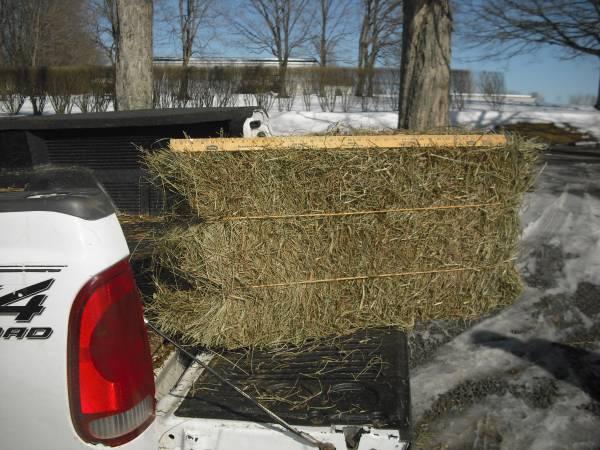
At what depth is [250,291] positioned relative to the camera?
9.40 feet

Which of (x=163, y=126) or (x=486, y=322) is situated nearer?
(x=163, y=126)

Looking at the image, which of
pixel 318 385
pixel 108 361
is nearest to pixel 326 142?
pixel 318 385

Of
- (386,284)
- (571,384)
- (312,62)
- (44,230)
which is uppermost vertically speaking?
(312,62)

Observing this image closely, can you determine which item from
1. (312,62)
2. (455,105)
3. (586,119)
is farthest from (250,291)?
(312,62)

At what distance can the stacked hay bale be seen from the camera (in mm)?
2775

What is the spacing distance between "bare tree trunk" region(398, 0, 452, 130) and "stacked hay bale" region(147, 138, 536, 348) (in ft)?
12.3

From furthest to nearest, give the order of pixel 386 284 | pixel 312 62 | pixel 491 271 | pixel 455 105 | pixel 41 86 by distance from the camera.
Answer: pixel 312 62, pixel 455 105, pixel 41 86, pixel 491 271, pixel 386 284

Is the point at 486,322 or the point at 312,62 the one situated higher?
the point at 312,62

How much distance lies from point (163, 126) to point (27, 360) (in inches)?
107

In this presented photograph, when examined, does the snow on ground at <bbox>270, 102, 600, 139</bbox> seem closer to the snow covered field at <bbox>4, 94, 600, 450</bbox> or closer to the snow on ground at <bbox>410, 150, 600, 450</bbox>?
the snow covered field at <bbox>4, 94, 600, 450</bbox>

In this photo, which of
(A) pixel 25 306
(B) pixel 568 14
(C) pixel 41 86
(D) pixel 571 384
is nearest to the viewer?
(A) pixel 25 306

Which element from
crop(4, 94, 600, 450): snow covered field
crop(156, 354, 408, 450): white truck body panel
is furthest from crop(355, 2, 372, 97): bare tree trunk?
crop(156, 354, 408, 450): white truck body panel

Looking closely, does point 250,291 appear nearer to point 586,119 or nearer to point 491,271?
point 491,271

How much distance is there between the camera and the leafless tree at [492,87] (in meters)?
23.4
